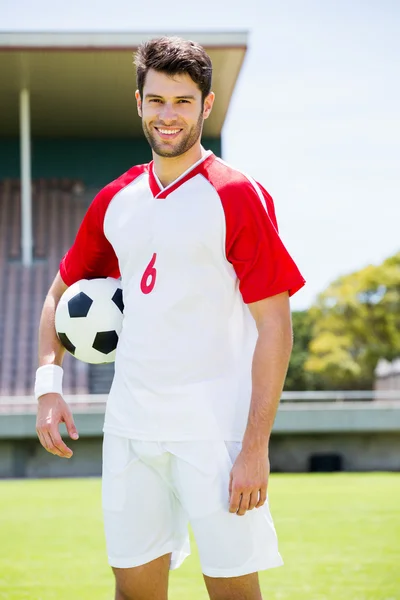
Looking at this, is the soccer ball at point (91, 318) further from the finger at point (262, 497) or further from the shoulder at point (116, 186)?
the finger at point (262, 497)

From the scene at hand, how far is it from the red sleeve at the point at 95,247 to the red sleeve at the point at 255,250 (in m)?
0.53

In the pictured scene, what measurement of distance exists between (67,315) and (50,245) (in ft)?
64.1

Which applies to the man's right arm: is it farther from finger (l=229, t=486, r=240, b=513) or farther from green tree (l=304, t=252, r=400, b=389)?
green tree (l=304, t=252, r=400, b=389)

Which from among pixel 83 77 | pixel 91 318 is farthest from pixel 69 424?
pixel 83 77

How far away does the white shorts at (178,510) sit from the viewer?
2988 millimetres

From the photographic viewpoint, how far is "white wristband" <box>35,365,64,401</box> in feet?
11.2

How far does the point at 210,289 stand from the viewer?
10.2 ft

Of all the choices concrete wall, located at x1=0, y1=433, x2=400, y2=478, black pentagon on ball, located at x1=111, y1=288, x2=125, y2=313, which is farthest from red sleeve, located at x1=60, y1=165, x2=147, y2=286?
concrete wall, located at x1=0, y1=433, x2=400, y2=478

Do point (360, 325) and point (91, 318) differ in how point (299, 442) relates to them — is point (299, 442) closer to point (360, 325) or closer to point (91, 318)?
point (91, 318)

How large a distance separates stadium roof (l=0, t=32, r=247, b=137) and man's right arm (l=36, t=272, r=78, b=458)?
14.7m

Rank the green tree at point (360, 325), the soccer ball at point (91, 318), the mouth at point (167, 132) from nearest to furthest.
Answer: the mouth at point (167, 132) → the soccer ball at point (91, 318) → the green tree at point (360, 325)

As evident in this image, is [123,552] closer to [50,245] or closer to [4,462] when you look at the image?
[4,462]

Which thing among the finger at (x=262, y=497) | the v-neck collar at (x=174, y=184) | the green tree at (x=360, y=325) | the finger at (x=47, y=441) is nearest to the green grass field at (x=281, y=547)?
the finger at (x=47, y=441)

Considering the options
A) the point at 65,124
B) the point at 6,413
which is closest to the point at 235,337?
the point at 6,413
